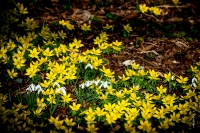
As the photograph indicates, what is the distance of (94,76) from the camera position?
12.3 feet

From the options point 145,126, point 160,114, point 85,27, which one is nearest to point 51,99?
point 145,126

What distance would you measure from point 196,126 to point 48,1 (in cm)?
349

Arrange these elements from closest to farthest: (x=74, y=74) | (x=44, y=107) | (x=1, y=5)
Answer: (x=44, y=107)
(x=74, y=74)
(x=1, y=5)

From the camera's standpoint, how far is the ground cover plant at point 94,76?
10.4 ft

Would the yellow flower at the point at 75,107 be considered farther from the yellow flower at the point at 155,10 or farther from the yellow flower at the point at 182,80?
the yellow flower at the point at 155,10

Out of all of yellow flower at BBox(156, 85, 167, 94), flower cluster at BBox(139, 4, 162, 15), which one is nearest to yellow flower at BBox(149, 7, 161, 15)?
flower cluster at BBox(139, 4, 162, 15)

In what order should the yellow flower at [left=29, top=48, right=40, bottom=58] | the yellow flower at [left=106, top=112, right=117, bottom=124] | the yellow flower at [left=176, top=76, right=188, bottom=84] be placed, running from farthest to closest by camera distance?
the yellow flower at [left=29, top=48, right=40, bottom=58], the yellow flower at [left=176, top=76, right=188, bottom=84], the yellow flower at [left=106, top=112, right=117, bottom=124]

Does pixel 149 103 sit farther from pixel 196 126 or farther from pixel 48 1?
pixel 48 1

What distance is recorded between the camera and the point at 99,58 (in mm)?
4109

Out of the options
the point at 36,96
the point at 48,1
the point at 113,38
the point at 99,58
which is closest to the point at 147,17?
the point at 113,38

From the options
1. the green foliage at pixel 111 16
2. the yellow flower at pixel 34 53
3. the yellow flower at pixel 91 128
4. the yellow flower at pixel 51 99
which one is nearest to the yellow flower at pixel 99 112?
the yellow flower at pixel 91 128

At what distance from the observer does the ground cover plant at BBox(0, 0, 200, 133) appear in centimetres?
318

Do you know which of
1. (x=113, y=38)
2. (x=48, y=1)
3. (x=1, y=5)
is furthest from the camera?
(x=48, y=1)

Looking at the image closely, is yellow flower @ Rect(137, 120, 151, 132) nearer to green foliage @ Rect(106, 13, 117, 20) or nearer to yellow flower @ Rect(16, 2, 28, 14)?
green foliage @ Rect(106, 13, 117, 20)
